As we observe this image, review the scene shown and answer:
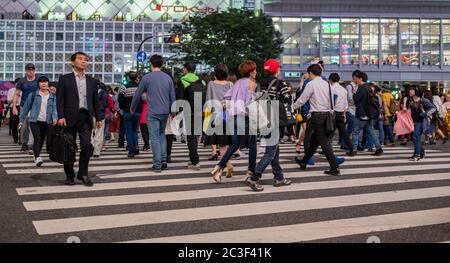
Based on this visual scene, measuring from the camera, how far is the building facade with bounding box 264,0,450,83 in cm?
6112

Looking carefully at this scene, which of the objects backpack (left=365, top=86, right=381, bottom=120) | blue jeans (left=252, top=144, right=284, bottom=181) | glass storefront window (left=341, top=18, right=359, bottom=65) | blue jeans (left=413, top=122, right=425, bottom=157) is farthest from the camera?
glass storefront window (left=341, top=18, right=359, bottom=65)

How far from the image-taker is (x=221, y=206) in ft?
19.3

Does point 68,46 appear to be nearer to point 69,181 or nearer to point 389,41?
point 389,41

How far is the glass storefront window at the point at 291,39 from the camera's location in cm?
6066

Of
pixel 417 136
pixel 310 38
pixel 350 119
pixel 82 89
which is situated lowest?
pixel 417 136

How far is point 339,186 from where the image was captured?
736cm

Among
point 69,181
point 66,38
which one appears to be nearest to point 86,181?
point 69,181

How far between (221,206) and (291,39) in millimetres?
57301

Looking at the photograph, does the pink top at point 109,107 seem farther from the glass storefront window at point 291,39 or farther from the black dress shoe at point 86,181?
the glass storefront window at point 291,39

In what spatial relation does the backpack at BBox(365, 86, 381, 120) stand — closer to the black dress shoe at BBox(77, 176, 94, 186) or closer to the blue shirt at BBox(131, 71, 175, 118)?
the blue shirt at BBox(131, 71, 175, 118)

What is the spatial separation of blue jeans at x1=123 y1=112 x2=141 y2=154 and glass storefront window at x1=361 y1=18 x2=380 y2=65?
5318 cm

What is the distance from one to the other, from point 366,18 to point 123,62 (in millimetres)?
33196

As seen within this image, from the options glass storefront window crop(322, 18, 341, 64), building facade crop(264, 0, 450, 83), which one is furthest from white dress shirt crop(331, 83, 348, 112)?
glass storefront window crop(322, 18, 341, 64)

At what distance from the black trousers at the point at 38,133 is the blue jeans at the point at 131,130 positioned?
1754 mm
